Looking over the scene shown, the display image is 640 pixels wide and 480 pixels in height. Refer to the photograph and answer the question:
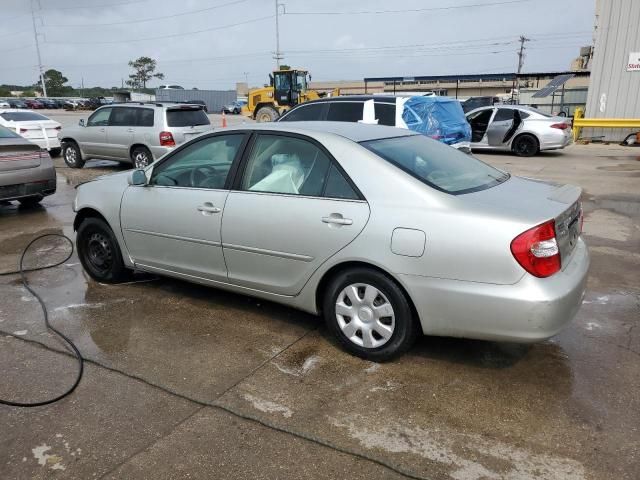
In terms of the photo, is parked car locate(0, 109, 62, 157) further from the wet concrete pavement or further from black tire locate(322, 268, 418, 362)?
black tire locate(322, 268, 418, 362)

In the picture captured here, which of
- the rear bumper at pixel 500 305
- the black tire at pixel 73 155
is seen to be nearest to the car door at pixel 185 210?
the rear bumper at pixel 500 305

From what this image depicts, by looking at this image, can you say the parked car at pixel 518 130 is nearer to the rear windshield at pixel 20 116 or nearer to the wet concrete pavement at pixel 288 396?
the wet concrete pavement at pixel 288 396

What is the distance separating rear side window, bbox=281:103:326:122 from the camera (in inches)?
455

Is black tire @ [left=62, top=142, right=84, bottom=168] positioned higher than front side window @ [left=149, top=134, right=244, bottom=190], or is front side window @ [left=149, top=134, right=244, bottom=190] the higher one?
front side window @ [left=149, top=134, right=244, bottom=190]

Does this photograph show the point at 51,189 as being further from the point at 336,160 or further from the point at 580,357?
the point at 580,357

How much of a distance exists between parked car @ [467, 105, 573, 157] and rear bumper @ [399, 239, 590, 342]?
13.3 meters

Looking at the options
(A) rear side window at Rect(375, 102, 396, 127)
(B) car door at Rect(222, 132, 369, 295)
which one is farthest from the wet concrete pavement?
(A) rear side window at Rect(375, 102, 396, 127)

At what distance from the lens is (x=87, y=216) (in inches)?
207

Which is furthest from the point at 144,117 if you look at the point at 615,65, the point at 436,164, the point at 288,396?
the point at 615,65

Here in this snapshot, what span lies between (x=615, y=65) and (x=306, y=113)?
1267cm

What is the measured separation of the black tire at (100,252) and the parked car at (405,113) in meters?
6.60

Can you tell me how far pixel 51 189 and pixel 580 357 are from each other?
8.04 meters

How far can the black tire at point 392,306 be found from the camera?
3.38 metres

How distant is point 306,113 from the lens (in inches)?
464
